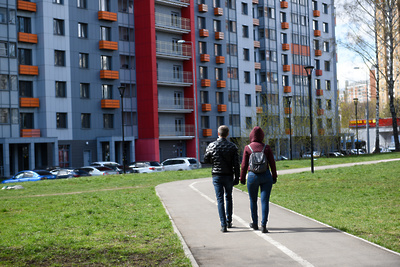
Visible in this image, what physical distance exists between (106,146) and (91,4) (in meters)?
14.0

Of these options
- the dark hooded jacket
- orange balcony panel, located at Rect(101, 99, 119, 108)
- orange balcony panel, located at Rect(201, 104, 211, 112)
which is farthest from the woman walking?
orange balcony panel, located at Rect(201, 104, 211, 112)

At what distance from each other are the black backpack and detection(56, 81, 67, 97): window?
1768 inches

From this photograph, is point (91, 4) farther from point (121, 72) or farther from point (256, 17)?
point (256, 17)

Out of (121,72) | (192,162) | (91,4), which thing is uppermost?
(91,4)

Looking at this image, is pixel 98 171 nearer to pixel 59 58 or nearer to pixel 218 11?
pixel 59 58

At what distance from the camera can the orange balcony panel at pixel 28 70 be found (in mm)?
50188

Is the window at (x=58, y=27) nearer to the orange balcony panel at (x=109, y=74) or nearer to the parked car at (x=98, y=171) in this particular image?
the orange balcony panel at (x=109, y=74)

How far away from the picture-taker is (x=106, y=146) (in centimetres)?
5600

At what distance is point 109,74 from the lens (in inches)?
2212

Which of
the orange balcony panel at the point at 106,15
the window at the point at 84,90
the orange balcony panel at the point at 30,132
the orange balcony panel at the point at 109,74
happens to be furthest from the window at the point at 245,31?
the orange balcony panel at the point at 30,132

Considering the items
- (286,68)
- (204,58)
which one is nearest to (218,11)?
(204,58)

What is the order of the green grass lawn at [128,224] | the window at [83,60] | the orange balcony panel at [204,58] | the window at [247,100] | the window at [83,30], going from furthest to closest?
the window at [247,100] → the orange balcony panel at [204,58] → the window at [83,30] → the window at [83,60] → the green grass lawn at [128,224]

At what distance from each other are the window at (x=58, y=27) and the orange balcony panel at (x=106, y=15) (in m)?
4.07

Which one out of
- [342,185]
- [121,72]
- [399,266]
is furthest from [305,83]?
[399,266]
